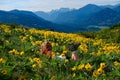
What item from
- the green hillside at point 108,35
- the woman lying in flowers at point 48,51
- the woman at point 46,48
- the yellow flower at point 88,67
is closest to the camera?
the yellow flower at point 88,67

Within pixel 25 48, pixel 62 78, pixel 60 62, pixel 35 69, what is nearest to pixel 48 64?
pixel 60 62

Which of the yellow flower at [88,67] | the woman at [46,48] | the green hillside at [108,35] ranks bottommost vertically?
the green hillside at [108,35]

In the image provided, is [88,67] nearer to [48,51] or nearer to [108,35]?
[48,51]

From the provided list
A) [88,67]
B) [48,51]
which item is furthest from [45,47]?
[88,67]

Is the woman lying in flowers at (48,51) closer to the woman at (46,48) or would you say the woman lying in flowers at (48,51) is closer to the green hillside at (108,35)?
the woman at (46,48)

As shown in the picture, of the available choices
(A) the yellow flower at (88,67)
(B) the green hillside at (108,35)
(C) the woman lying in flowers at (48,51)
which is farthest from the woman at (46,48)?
(B) the green hillside at (108,35)

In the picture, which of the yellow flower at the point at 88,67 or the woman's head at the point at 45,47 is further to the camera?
the woman's head at the point at 45,47

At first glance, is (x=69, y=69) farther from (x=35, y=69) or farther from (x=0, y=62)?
(x=0, y=62)

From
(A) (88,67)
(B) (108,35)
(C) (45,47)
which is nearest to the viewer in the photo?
(A) (88,67)

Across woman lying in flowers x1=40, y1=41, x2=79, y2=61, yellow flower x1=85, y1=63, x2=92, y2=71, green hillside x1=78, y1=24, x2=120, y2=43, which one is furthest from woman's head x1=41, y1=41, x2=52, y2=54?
green hillside x1=78, y1=24, x2=120, y2=43

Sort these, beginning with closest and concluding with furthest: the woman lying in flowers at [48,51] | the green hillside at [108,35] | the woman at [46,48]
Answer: the woman lying in flowers at [48,51], the woman at [46,48], the green hillside at [108,35]

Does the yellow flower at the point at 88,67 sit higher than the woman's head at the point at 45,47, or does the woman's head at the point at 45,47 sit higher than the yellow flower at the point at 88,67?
the woman's head at the point at 45,47

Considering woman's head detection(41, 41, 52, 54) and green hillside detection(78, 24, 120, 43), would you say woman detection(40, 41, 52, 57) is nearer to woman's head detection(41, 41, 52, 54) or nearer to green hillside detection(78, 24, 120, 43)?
woman's head detection(41, 41, 52, 54)

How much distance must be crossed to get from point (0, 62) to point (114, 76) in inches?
121
